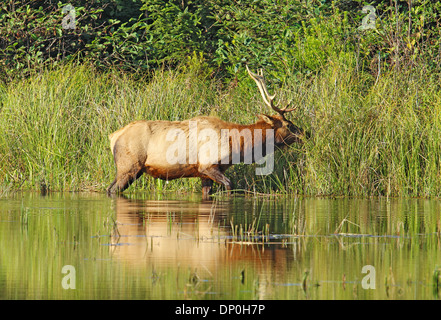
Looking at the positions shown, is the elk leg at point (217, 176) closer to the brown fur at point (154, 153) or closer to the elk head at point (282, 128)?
the brown fur at point (154, 153)

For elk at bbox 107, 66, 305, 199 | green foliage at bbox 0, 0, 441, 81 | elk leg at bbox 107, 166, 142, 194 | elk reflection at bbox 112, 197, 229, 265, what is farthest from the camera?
green foliage at bbox 0, 0, 441, 81

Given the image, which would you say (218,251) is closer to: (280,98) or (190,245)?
(190,245)

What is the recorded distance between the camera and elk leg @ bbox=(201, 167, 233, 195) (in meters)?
14.6

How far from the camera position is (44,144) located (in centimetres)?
1619

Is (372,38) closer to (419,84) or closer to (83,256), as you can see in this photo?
(419,84)

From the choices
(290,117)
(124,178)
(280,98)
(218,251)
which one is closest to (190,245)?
(218,251)

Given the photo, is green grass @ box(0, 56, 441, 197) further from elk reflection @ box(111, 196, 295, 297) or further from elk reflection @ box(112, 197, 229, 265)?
elk reflection @ box(111, 196, 295, 297)

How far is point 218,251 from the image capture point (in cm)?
823

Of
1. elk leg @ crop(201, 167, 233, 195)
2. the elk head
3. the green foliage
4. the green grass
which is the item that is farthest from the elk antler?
the green foliage

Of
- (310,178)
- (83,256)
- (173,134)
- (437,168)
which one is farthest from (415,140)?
(83,256)

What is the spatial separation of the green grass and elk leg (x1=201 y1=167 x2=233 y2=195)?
1.47 ft

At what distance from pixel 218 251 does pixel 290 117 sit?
771 cm

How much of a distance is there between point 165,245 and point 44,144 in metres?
8.10

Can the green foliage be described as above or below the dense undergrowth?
above
